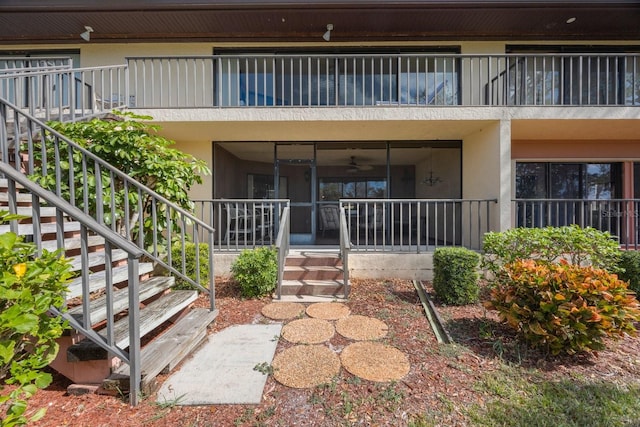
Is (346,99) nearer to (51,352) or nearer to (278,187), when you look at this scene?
(278,187)

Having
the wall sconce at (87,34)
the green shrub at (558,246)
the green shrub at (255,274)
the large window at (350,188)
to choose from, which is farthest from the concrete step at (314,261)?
the wall sconce at (87,34)

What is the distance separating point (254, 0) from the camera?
5934mm

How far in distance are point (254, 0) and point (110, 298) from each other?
6457 millimetres

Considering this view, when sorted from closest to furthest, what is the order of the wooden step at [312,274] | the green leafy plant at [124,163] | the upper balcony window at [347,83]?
the green leafy plant at [124,163] < the wooden step at [312,274] < the upper balcony window at [347,83]

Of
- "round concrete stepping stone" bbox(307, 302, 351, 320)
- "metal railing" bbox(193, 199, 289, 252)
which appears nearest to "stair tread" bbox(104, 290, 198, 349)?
"round concrete stepping stone" bbox(307, 302, 351, 320)

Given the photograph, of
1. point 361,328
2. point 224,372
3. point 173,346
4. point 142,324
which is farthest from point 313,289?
point 142,324

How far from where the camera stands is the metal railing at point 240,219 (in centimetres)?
540

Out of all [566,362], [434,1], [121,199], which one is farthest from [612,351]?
[434,1]

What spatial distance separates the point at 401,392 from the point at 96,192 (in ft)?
11.2

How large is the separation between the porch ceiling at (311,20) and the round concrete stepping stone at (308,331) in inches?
250

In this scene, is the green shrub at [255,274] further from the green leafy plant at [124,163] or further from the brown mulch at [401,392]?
the green leafy plant at [124,163]

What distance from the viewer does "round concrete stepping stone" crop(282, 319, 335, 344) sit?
126 inches

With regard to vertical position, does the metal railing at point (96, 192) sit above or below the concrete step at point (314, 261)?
above

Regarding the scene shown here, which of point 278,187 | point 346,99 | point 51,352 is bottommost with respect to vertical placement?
point 51,352
